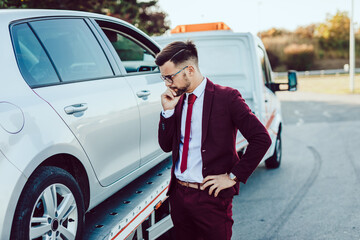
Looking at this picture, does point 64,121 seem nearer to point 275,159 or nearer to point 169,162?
point 169,162

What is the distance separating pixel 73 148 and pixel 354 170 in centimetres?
572

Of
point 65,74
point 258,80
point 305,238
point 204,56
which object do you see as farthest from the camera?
point 204,56

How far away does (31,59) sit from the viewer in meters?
2.67

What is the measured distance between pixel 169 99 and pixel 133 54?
295 cm

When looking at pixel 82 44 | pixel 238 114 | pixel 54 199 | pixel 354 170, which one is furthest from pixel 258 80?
pixel 54 199

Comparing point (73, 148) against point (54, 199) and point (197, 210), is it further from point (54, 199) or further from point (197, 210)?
point (197, 210)

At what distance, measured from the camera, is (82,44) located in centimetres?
334

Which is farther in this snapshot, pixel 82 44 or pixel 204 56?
pixel 204 56

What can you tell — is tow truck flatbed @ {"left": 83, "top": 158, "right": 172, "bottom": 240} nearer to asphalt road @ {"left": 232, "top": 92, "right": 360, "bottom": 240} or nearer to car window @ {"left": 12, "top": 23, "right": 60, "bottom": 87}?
car window @ {"left": 12, "top": 23, "right": 60, "bottom": 87}

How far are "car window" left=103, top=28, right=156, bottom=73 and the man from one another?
1587 millimetres

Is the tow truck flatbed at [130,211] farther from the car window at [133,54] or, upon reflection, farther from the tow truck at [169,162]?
the car window at [133,54]

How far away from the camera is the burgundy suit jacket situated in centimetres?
242

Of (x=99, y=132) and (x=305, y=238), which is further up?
(x=99, y=132)

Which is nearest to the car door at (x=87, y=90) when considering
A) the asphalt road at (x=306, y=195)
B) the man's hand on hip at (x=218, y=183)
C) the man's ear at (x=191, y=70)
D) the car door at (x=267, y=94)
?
the man's ear at (x=191, y=70)
